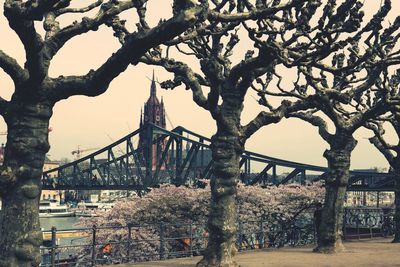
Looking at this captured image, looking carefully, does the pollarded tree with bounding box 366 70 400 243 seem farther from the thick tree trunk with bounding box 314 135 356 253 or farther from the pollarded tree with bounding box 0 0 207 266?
the pollarded tree with bounding box 0 0 207 266

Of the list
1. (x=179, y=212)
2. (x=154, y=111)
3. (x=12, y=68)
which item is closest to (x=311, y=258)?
(x=179, y=212)

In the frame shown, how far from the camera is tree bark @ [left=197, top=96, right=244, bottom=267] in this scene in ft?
44.5

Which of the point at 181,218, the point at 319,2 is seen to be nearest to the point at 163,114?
the point at 181,218

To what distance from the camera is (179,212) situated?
81.6 ft

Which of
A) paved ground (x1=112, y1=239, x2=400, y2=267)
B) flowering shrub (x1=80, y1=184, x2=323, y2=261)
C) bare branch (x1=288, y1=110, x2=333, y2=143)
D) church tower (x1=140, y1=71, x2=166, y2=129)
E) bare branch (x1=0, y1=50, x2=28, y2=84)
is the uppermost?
church tower (x1=140, y1=71, x2=166, y2=129)

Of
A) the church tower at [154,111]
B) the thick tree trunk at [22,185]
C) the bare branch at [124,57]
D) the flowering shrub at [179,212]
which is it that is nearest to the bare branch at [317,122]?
the flowering shrub at [179,212]

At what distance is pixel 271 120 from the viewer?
14578 millimetres

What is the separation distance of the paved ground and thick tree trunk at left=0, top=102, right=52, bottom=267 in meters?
7.27

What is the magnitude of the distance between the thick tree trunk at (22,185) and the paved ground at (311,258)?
7.27 meters

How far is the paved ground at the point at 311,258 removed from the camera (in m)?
15.3

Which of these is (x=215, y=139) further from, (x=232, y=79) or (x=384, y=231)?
(x=384, y=231)

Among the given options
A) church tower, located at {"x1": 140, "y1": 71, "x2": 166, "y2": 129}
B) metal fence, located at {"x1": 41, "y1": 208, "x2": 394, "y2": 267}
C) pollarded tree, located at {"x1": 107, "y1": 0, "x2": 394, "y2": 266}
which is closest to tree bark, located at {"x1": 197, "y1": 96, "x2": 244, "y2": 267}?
pollarded tree, located at {"x1": 107, "y1": 0, "x2": 394, "y2": 266}

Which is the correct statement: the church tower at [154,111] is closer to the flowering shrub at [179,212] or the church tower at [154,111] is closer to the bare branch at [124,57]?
the flowering shrub at [179,212]

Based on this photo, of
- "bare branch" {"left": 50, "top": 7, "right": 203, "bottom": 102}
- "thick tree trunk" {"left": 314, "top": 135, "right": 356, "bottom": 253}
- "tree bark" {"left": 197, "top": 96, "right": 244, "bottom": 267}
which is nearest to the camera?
"bare branch" {"left": 50, "top": 7, "right": 203, "bottom": 102}
